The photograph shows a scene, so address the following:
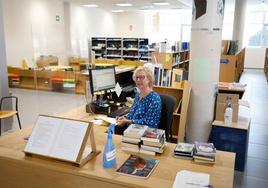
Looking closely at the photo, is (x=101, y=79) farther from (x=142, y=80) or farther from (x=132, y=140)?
(x=132, y=140)

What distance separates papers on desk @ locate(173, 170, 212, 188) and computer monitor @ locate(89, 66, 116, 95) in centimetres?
199

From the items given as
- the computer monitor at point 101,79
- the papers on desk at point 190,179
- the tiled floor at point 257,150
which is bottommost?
the tiled floor at point 257,150

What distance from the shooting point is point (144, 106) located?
109 inches

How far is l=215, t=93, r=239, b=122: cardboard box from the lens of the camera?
3.52 meters

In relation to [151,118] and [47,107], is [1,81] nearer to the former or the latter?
[47,107]

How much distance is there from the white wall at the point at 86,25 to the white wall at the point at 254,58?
796 centimetres

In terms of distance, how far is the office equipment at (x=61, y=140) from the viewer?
1698 mm

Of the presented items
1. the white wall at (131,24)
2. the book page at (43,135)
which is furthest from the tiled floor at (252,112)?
the white wall at (131,24)

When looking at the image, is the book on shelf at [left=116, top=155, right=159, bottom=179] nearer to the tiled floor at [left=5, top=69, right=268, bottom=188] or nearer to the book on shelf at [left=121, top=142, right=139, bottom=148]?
the book on shelf at [left=121, top=142, right=139, bottom=148]

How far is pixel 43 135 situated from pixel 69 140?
0.72ft

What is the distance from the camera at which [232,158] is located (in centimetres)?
192

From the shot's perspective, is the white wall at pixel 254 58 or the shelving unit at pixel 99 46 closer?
the shelving unit at pixel 99 46

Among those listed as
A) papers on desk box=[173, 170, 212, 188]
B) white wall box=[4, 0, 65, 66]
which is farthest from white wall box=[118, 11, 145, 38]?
papers on desk box=[173, 170, 212, 188]

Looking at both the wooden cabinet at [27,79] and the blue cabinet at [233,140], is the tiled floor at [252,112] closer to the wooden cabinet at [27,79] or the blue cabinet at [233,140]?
the blue cabinet at [233,140]
